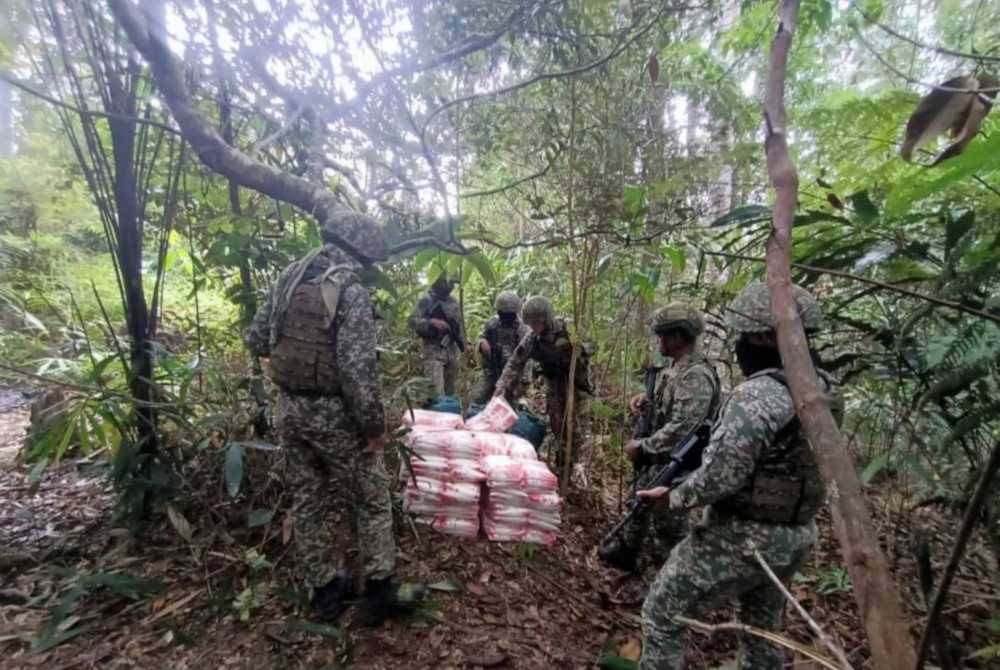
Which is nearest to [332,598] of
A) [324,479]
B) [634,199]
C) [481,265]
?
[324,479]

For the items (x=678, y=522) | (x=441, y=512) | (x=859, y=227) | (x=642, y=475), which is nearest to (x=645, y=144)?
(x=859, y=227)

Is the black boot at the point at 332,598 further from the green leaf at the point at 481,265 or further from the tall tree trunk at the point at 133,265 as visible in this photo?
the green leaf at the point at 481,265

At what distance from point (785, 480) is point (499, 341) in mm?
3717

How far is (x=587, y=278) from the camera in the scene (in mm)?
3812

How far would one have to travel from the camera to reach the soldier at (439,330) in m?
5.68

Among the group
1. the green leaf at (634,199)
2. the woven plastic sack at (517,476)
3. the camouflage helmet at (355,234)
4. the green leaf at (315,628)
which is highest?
the green leaf at (634,199)

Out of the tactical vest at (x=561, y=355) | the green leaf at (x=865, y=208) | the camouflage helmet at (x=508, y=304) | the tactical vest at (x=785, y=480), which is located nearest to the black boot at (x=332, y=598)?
the tactical vest at (x=785, y=480)

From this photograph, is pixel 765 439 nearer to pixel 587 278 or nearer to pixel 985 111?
pixel 985 111

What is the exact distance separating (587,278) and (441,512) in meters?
2.00

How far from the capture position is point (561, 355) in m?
4.65

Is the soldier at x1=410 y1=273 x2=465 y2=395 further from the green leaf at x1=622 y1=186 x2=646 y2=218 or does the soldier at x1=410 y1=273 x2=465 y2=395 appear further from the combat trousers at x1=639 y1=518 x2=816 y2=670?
the combat trousers at x1=639 y1=518 x2=816 y2=670

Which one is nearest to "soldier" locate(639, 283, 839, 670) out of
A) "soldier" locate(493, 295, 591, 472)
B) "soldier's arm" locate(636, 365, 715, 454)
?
"soldier's arm" locate(636, 365, 715, 454)

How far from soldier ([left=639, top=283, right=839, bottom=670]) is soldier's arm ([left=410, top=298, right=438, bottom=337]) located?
3.91 m

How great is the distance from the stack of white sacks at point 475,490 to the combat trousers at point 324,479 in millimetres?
475
